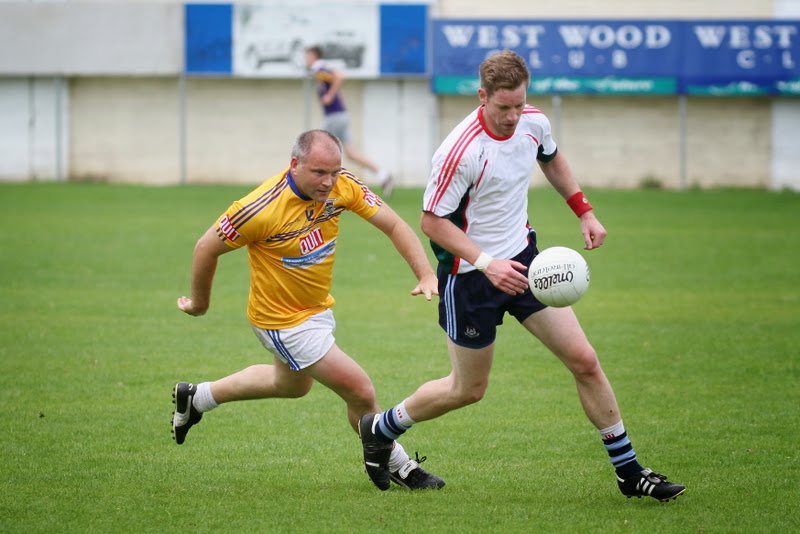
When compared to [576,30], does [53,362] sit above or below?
below

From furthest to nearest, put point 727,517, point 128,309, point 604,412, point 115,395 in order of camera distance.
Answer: point 128,309, point 115,395, point 604,412, point 727,517

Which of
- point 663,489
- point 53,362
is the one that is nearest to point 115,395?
point 53,362

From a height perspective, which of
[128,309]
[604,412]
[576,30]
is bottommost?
[128,309]

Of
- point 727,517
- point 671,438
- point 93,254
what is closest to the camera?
point 727,517

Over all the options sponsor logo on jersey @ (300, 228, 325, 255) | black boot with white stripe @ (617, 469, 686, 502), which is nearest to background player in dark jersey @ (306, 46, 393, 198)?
sponsor logo on jersey @ (300, 228, 325, 255)

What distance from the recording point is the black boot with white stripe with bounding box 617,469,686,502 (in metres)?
5.49

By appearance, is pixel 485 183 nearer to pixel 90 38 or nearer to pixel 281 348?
pixel 281 348

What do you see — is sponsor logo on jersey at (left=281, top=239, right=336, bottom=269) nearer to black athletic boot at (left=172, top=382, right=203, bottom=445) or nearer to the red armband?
black athletic boot at (left=172, top=382, right=203, bottom=445)

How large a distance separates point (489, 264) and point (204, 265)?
1.63 m

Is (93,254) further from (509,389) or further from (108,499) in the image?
(108,499)

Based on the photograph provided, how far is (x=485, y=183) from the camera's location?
5613 millimetres

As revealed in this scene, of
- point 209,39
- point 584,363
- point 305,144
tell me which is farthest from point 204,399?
point 209,39

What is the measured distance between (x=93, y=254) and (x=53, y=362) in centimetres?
648

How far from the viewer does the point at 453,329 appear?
5.72 metres
